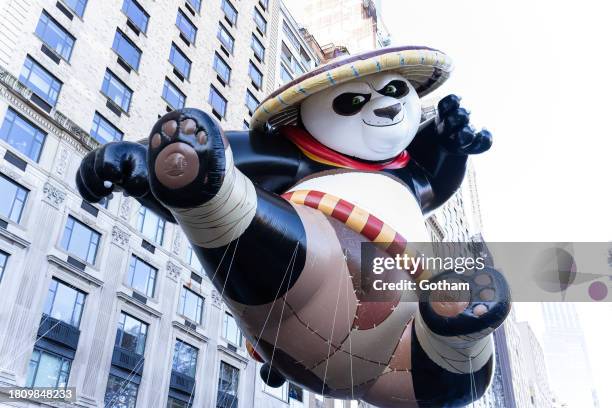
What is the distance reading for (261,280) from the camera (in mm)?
3336

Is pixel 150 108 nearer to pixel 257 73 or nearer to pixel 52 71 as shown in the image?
pixel 52 71

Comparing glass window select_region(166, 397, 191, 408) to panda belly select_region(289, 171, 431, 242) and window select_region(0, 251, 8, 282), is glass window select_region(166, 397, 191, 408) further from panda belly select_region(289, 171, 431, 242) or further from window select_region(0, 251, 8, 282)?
panda belly select_region(289, 171, 431, 242)

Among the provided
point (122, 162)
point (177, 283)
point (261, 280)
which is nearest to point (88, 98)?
point (177, 283)

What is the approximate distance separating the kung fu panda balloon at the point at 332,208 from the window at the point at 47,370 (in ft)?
27.0

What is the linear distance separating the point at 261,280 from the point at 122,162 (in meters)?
1.27

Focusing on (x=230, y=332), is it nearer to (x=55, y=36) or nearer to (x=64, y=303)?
(x=64, y=303)

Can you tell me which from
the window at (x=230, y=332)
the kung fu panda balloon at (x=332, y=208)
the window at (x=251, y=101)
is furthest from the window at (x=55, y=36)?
the kung fu panda balloon at (x=332, y=208)

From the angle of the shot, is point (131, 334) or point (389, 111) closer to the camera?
point (389, 111)

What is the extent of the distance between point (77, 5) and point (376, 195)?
13994 millimetres

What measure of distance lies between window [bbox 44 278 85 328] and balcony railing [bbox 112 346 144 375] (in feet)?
4.21

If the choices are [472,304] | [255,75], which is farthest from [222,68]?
[472,304]

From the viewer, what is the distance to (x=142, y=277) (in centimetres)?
1488

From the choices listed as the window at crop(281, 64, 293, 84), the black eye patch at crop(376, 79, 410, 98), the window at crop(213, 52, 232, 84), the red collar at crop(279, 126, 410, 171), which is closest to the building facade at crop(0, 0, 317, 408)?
the window at crop(213, 52, 232, 84)

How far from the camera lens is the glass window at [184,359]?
49.6 feet
